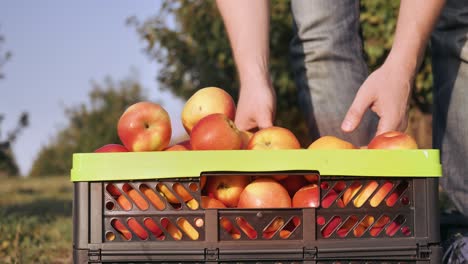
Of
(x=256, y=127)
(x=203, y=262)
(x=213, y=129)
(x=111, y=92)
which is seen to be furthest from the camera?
(x=111, y=92)

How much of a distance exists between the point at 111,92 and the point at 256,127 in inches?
943

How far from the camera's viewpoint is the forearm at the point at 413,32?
1.99m

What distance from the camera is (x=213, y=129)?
1703 mm

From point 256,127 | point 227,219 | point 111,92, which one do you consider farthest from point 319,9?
point 111,92

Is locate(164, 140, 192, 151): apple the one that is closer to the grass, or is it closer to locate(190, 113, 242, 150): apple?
locate(190, 113, 242, 150): apple

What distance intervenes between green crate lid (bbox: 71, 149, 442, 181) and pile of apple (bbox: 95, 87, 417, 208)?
7 cm

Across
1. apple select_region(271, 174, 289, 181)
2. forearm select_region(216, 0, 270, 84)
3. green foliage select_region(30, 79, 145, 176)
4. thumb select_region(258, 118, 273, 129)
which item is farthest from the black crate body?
green foliage select_region(30, 79, 145, 176)

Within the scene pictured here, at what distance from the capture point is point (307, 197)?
1.57m

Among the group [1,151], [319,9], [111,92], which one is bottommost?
Result: [319,9]

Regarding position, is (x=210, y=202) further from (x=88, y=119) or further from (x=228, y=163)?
(x=88, y=119)

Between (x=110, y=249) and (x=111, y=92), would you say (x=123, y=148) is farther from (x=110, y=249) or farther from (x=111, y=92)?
(x=111, y=92)

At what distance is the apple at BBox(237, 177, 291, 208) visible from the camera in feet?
5.11

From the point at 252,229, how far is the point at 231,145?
10.5 inches

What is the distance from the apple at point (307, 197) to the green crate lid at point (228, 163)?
55 millimetres
